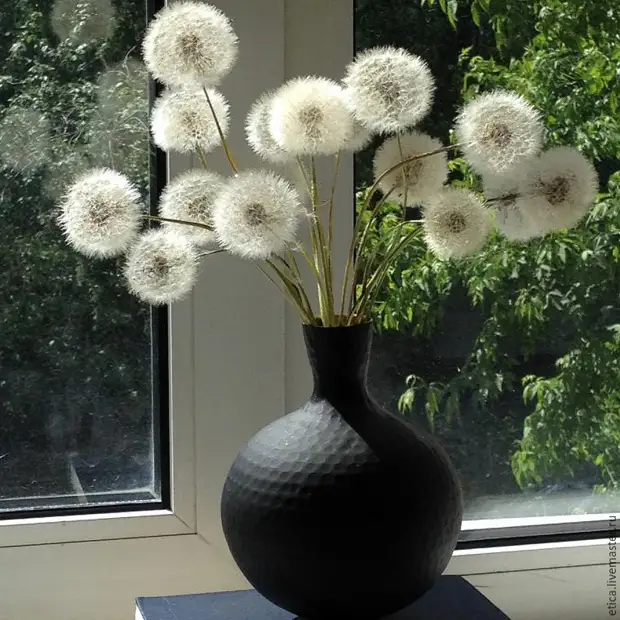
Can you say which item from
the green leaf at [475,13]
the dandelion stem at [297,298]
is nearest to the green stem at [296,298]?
the dandelion stem at [297,298]

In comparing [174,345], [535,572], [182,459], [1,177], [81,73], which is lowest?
[535,572]

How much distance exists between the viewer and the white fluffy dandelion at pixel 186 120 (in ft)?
2.93

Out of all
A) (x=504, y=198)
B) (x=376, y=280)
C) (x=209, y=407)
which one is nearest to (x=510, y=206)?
(x=504, y=198)

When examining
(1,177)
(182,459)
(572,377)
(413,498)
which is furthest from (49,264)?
(572,377)

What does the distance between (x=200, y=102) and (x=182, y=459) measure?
0.40m

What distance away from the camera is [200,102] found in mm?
903

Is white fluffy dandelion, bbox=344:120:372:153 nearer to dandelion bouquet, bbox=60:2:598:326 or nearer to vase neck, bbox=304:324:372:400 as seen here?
dandelion bouquet, bbox=60:2:598:326

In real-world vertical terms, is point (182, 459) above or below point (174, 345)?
below

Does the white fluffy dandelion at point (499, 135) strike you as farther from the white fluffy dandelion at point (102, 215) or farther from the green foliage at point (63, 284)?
the green foliage at point (63, 284)

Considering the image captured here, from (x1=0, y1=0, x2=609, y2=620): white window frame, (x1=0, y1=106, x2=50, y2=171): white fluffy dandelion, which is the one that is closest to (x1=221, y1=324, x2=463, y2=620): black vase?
(x1=0, y1=0, x2=609, y2=620): white window frame

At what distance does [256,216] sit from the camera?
2.63 ft

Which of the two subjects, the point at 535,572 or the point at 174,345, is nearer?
the point at 174,345

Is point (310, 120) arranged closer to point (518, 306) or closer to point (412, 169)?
point (412, 169)

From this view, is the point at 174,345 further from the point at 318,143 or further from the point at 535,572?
the point at 535,572
